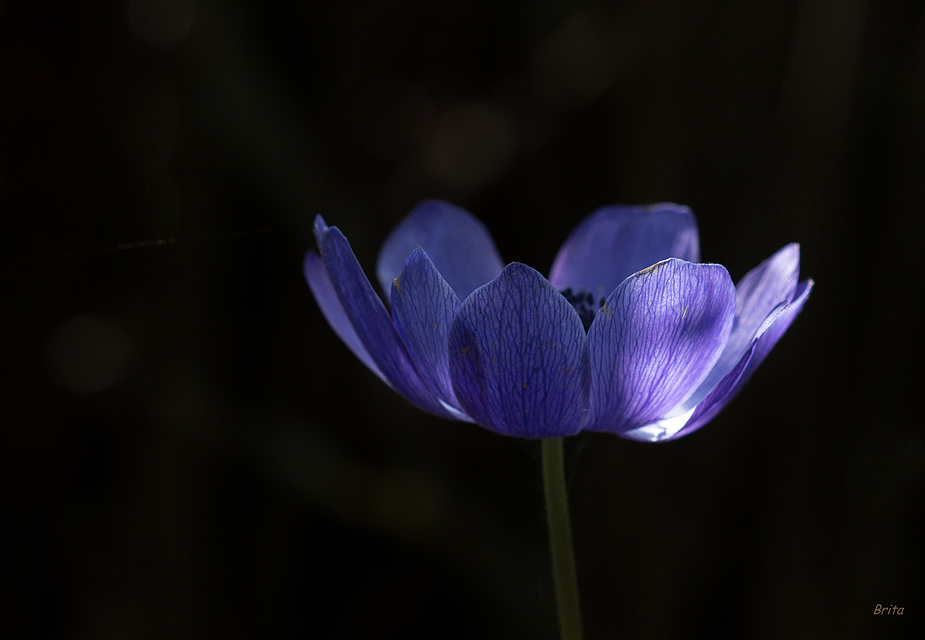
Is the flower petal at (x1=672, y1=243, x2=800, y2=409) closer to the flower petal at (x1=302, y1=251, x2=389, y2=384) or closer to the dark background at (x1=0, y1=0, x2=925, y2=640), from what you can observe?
the flower petal at (x1=302, y1=251, x2=389, y2=384)

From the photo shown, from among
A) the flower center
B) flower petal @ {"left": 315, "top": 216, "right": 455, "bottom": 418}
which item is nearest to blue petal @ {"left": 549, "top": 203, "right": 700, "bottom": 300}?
the flower center

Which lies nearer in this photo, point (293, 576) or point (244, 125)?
point (244, 125)

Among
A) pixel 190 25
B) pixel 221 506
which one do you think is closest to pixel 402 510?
pixel 221 506

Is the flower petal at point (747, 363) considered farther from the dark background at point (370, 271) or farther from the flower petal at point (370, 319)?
the dark background at point (370, 271)

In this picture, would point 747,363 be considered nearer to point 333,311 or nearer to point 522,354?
point 522,354

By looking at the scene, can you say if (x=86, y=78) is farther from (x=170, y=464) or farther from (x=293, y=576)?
(x=293, y=576)

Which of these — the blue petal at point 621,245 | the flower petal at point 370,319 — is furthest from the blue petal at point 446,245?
the flower petal at point 370,319
